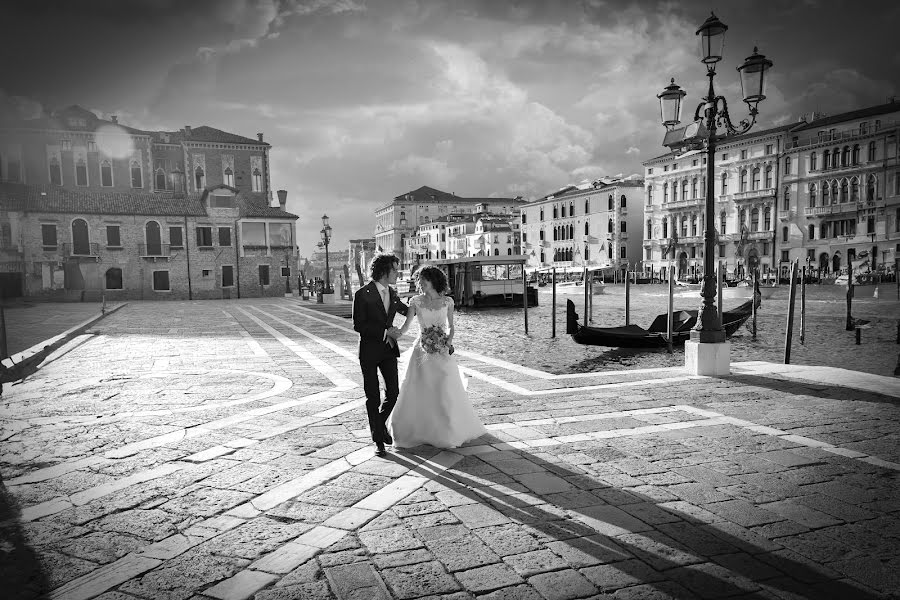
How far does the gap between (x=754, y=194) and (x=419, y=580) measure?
55782 mm

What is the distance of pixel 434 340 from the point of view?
484 cm

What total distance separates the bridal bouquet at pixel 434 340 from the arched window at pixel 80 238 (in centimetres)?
3856

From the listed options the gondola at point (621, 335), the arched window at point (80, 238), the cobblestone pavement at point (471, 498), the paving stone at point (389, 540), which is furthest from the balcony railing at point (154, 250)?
the paving stone at point (389, 540)

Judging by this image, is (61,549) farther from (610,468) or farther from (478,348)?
(478,348)

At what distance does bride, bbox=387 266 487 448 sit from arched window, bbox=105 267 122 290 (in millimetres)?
38386

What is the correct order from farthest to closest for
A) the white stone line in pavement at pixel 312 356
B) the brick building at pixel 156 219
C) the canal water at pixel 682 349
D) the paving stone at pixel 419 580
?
the brick building at pixel 156 219 < the canal water at pixel 682 349 < the white stone line in pavement at pixel 312 356 < the paving stone at pixel 419 580

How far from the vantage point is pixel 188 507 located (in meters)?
3.58

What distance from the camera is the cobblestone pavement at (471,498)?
274 cm

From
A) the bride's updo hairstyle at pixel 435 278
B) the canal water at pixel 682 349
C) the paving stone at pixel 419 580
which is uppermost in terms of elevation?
the bride's updo hairstyle at pixel 435 278

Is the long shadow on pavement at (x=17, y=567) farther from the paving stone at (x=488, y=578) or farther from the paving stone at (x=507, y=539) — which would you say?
the paving stone at (x=507, y=539)

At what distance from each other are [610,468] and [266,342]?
10343 mm

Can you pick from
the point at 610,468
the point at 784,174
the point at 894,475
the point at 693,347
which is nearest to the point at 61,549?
the point at 610,468

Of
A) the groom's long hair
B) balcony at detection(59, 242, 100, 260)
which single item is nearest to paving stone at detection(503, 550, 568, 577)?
the groom's long hair

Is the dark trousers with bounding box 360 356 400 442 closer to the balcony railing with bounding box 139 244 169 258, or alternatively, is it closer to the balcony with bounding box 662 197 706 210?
the balcony railing with bounding box 139 244 169 258
